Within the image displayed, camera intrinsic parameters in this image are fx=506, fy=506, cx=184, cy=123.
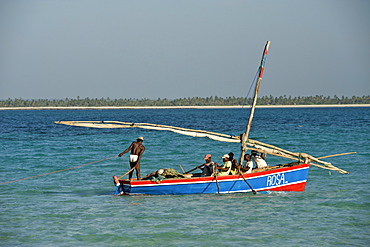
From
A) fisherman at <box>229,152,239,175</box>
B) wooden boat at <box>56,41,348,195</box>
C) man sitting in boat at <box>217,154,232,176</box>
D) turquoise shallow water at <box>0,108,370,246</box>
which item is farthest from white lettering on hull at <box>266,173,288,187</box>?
man sitting in boat at <box>217,154,232,176</box>

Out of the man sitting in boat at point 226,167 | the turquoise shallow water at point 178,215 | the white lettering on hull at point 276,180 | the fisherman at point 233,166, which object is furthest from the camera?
the white lettering on hull at point 276,180

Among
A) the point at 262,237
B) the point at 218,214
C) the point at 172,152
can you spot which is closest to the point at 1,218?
the point at 218,214

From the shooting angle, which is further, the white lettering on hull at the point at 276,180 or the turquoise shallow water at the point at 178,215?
the white lettering on hull at the point at 276,180

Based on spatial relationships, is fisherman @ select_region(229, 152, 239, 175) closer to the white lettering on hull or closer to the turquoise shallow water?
the turquoise shallow water

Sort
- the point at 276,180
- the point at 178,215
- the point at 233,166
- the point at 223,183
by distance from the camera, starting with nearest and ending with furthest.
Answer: the point at 178,215
the point at 223,183
the point at 233,166
the point at 276,180

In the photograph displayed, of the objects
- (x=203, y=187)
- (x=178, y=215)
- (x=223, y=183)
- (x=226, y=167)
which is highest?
(x=226, y=167)

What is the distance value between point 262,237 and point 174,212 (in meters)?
3.76

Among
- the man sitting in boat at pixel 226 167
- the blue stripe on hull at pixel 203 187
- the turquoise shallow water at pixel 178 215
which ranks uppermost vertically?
the man sitting in boat at pixel 226 167

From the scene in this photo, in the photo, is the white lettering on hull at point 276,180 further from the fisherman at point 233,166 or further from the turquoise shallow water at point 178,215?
the fisherman at point 233,166

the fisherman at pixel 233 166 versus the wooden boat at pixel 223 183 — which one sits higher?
the fisherman at pixel 233 166

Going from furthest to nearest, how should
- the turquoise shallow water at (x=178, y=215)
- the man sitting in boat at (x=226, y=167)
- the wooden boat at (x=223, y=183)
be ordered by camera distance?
the man sitting in boat at (x=226, y=167), the wooden boat at (x=223, y=183), the turquoise shallow water at (x=178, y=215)

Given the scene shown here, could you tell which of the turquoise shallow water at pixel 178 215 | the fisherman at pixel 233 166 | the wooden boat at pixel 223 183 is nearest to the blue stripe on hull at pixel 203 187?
the wooden boat at pixel 223 183

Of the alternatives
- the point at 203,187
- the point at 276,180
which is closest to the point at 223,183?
the point at 203,187

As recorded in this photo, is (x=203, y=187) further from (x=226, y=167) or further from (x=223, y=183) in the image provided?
(x=226, y=167)
